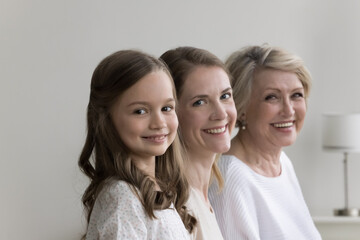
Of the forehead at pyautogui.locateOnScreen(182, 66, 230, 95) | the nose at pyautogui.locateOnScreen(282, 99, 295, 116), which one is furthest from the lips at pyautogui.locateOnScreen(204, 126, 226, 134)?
the nose at pyautogui.locateOnScreen(282, 99, 295, 116)

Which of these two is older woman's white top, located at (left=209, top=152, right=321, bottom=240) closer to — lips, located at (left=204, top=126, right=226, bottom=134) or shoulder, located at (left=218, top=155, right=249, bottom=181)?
shoulder, located at (left=218, top=155, right=249, bottom=181)

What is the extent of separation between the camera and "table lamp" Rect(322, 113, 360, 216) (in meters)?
4.71

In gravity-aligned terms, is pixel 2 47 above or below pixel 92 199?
above

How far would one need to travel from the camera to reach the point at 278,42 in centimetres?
475

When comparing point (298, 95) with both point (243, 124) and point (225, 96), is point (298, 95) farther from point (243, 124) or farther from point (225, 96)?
point (225, 96)

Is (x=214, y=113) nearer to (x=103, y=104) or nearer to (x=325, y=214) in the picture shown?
(x=103, y=104)

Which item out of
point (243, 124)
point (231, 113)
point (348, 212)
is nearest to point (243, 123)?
point (243, 124)

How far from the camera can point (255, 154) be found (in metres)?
2.47

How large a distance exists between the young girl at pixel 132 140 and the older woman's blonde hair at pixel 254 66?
0.76 meters

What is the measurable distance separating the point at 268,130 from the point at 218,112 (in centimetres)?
54

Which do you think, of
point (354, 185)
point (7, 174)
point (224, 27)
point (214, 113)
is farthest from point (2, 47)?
point (354, 185)

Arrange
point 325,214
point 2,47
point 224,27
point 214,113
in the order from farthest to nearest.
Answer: point 325,214
point 224,27
point 2,47
point 214,113

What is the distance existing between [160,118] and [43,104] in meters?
2.49

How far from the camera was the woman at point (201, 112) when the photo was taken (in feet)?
6.40
